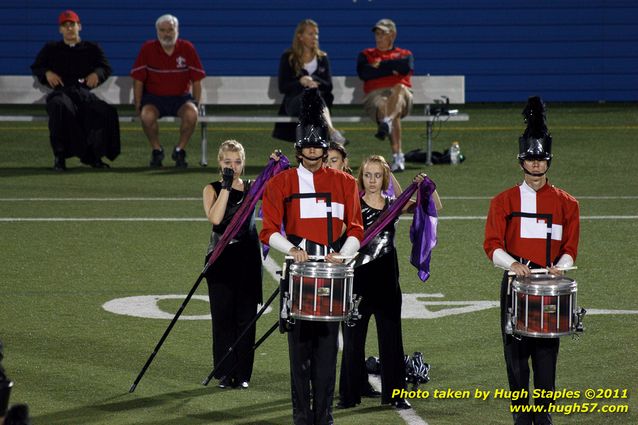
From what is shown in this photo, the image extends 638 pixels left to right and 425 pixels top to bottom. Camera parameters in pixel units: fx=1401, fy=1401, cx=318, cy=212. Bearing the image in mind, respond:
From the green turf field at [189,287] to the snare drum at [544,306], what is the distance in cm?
87

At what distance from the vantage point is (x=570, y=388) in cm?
834

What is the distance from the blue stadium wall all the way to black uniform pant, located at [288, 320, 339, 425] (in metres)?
19.0

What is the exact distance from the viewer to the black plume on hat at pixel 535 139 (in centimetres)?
734

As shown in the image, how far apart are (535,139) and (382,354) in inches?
62.7

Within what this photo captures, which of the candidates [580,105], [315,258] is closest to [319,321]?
[315,258]

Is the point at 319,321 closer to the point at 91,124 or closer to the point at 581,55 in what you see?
the point at 91,124

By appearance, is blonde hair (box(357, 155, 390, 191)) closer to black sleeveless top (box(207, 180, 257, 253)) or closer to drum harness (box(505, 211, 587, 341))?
black sleeveless top (box(207, 180, 257, 253))

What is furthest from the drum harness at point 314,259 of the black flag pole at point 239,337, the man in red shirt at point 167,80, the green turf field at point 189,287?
the man in red shirt at point 167,80

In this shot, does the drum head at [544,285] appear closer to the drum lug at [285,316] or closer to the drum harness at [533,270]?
the drum harness at [533,270]

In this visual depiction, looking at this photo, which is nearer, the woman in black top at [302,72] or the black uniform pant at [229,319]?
the black uniform pant at [229,319]

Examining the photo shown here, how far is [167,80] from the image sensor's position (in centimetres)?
1839

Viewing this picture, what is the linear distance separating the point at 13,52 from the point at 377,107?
10.3 m

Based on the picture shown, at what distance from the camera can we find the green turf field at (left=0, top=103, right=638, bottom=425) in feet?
26.5

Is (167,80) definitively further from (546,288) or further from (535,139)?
(546,288)
